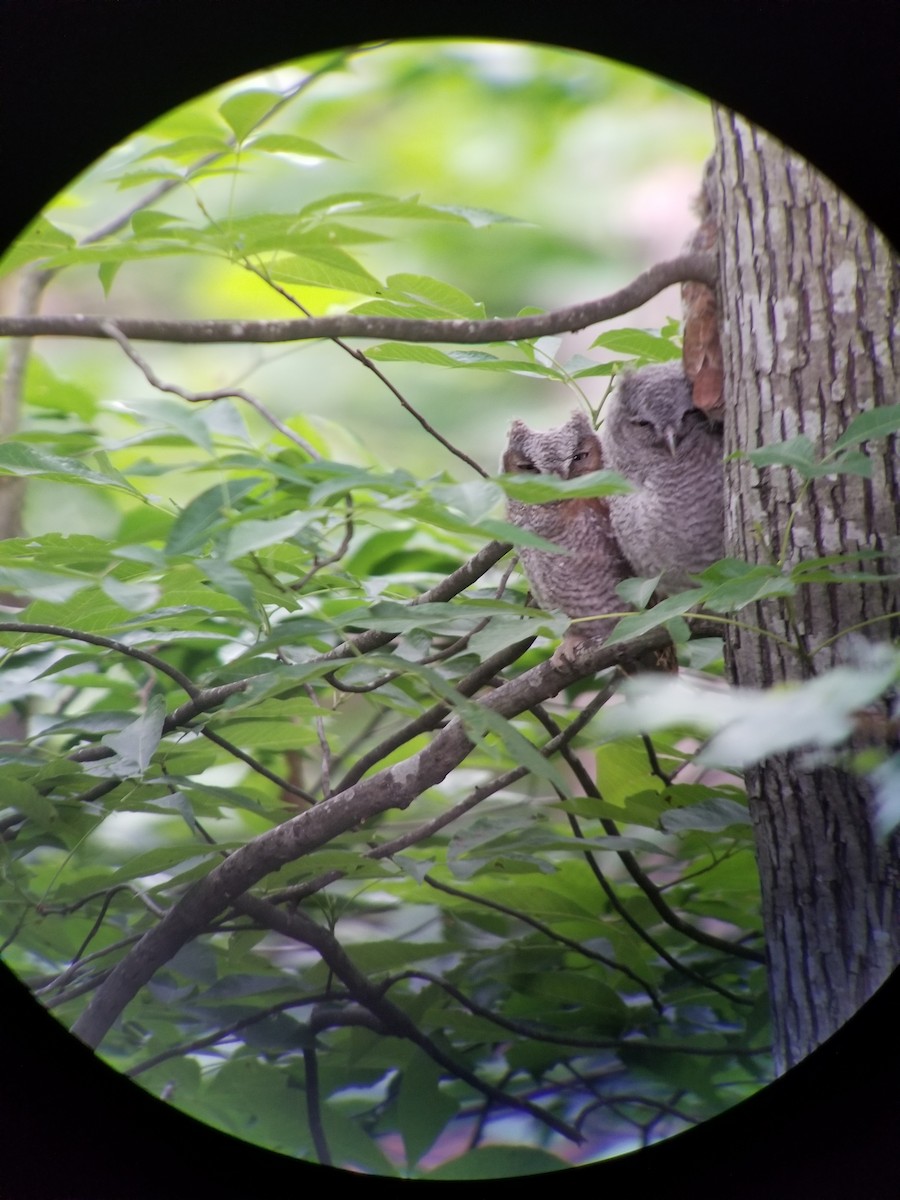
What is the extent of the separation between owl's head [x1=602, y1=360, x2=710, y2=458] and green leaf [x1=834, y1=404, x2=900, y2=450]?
0.09 metres

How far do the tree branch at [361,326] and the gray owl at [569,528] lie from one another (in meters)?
0.05

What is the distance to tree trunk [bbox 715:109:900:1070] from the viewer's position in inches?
17.2

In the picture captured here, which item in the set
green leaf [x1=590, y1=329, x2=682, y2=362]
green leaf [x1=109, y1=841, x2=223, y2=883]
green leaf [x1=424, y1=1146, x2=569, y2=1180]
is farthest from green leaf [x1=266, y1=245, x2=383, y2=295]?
green leaf [x1=424, y1=1146, x2=569, y2=1180]

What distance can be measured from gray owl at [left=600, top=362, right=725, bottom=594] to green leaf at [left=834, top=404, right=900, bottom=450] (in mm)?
83

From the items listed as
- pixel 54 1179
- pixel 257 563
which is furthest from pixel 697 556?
pixel 54 1179

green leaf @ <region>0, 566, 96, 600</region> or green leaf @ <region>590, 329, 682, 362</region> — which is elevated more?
green leaf @ <region>590, 329, 682, 362</region>

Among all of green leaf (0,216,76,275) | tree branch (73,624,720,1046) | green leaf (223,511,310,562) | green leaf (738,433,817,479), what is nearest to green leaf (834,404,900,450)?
green leaf (738,433,817,479)

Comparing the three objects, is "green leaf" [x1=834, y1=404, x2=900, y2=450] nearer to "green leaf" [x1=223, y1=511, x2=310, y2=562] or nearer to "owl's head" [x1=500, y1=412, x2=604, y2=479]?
"owl's head" [x1=500, y1=412, x2=604, y2=479]

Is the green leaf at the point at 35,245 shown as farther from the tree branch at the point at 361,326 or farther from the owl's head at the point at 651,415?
the owl's head at the point at 651,415

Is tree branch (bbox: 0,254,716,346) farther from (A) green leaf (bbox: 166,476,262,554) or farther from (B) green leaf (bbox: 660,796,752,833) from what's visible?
(B) green leaf (bbox: 660,796,752,833)

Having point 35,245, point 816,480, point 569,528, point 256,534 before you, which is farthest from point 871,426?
point 35,245

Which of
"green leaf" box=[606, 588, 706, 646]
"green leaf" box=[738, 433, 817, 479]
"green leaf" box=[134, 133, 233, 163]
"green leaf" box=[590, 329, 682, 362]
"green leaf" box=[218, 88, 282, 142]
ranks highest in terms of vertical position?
"green leaf" box=[218, 88, 282, 142]

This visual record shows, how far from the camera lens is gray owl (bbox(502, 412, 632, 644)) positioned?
474mm

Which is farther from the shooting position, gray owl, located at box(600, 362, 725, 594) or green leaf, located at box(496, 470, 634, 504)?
gray owl, located at box(600, 362, 725, 594)
